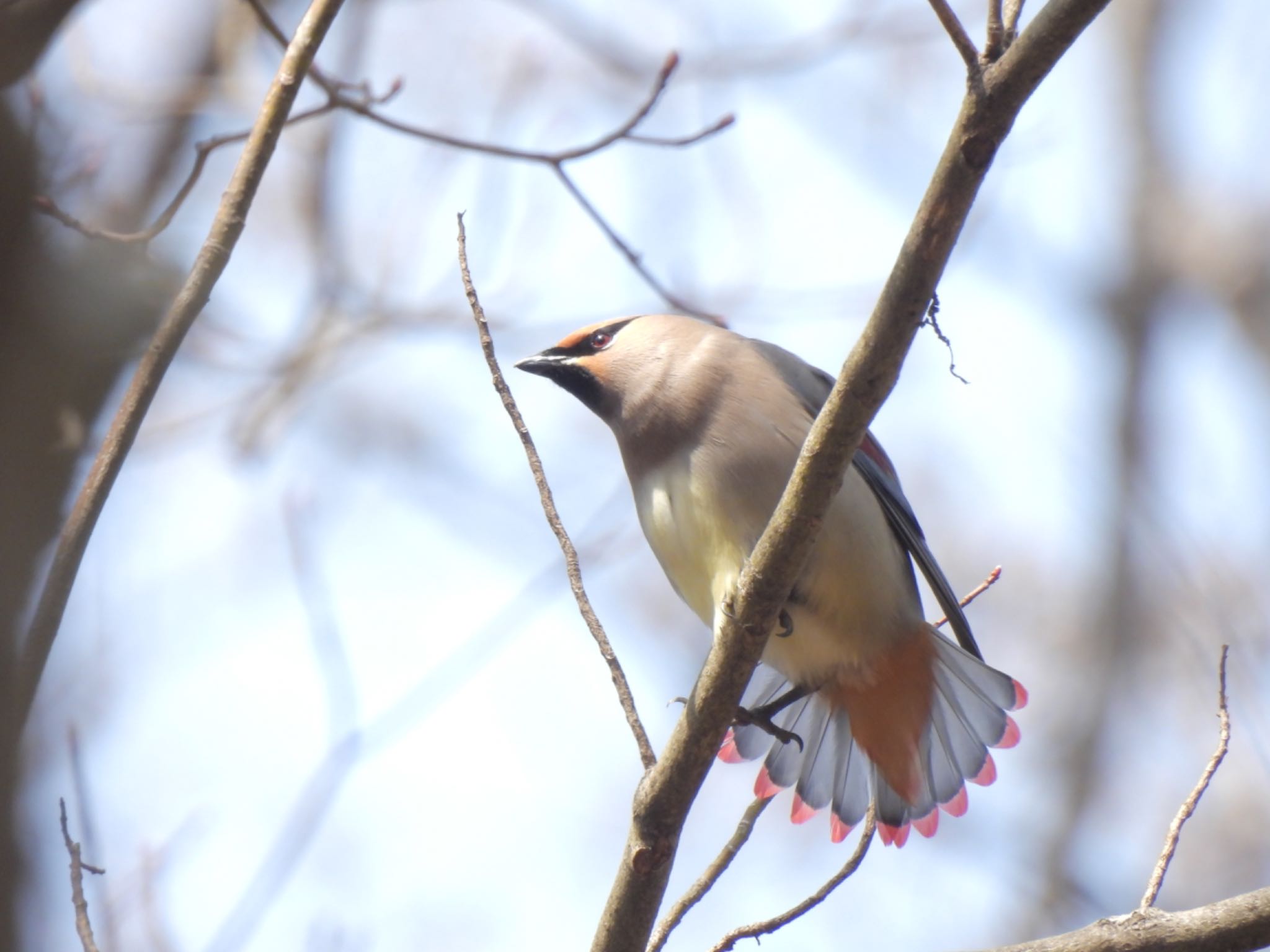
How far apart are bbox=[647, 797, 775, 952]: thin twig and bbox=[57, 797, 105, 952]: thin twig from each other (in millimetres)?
1191

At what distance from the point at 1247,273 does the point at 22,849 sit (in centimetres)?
1280

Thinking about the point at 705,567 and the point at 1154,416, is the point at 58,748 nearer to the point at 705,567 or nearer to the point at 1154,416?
the point at 705,567

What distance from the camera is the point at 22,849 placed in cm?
149

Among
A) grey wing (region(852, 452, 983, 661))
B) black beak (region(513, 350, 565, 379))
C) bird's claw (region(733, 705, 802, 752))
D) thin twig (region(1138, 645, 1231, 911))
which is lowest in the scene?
thin twig (region(1138, 645, 1231, 911))

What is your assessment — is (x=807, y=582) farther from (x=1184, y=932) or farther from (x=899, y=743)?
(x=1184, y=932)

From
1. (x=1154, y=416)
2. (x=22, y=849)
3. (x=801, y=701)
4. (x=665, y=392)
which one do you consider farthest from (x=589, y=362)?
(x=1154, y=416)

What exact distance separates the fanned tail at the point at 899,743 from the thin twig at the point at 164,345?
2284 millimetres

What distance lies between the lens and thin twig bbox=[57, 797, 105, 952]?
9.27ft

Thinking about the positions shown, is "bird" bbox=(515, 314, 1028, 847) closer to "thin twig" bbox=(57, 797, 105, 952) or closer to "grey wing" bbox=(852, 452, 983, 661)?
"grey wing" bbox=(852, 452, 983, 661)

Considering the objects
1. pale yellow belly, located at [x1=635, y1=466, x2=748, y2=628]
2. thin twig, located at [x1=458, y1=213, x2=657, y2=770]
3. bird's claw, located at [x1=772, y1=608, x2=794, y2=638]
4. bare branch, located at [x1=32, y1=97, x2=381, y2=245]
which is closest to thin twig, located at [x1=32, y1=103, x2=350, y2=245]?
bare branch, located at [x1=32, y1=97, x2=381, y2=245]

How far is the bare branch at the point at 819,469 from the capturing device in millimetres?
2357

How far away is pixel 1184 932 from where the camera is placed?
2.81 metres

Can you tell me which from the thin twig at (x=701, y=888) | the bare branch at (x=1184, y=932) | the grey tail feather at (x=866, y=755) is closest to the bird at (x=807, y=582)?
the grey tail feather at (x=866, y=755)

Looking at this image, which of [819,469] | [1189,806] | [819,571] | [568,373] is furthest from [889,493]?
[819,469]
